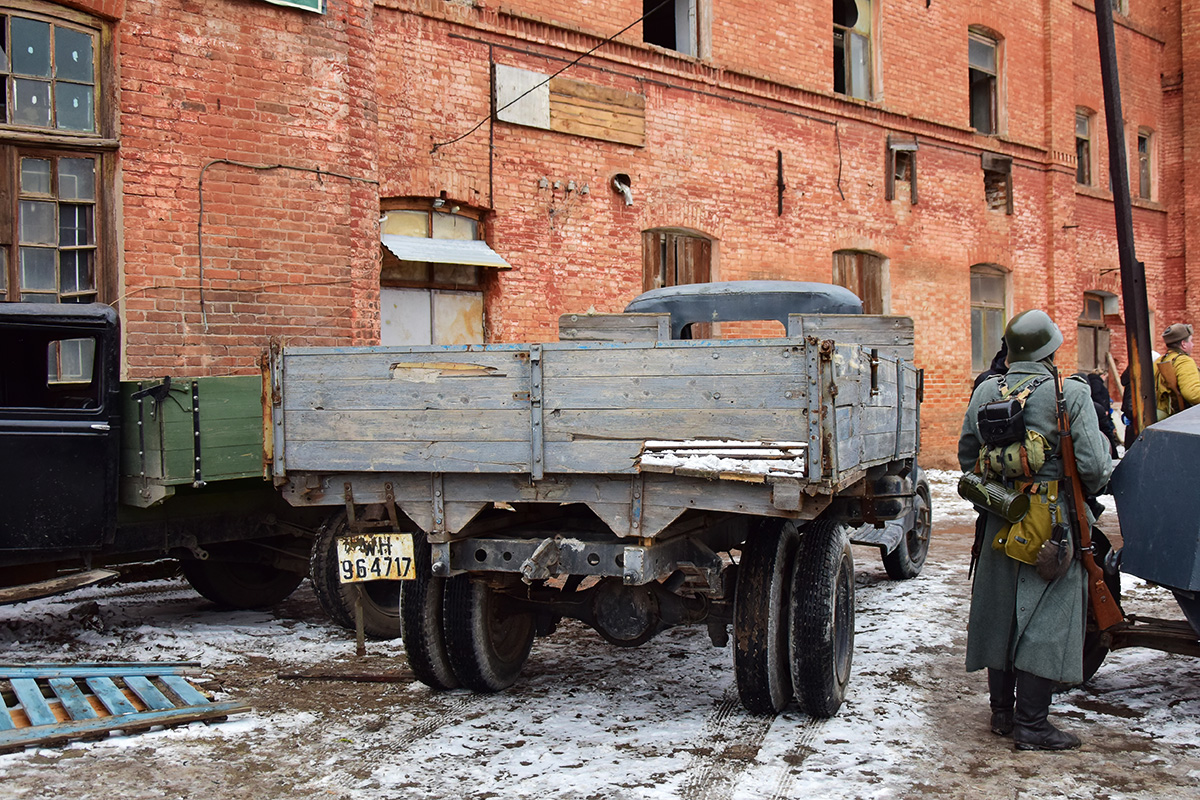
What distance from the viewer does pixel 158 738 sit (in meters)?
4.23

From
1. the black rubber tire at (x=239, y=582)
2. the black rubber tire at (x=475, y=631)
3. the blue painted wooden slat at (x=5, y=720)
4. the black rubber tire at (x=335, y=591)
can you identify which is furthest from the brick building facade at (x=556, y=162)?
the black rubber tire at (x=475, y=631)

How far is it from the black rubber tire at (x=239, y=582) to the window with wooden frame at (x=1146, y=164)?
19.6 metres

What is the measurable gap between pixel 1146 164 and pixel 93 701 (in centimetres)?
2182

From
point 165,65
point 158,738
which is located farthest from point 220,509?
point 165,65

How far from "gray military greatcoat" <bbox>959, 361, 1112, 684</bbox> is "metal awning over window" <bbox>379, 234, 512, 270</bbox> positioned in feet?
21.5

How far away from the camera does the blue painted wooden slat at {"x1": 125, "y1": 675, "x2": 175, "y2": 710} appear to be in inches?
178

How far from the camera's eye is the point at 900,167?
49.9ft

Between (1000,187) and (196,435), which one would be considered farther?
(1000,187)

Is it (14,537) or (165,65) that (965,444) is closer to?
(14,537)

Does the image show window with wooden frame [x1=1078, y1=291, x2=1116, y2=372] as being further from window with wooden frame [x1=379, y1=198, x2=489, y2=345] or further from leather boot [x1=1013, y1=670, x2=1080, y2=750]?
leather boot [x1=1013, y1=670, x2=1080, y2=750]

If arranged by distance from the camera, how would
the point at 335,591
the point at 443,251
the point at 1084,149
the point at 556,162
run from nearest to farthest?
1. the point at 335,591
2. the point at 443,251
3. the point at 556,162
4. the point at 1084,149

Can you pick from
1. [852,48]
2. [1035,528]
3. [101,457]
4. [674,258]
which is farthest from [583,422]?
[852,48]

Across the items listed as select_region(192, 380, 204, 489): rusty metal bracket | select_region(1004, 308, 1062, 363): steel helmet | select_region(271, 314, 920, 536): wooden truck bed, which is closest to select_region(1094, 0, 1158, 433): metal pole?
select_region(1004, 308, 1062, 363): steel helmet

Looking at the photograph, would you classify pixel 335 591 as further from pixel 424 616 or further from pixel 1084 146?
pixel 1084 146
